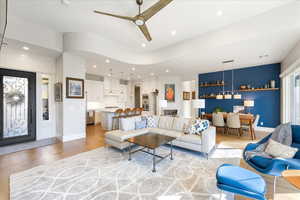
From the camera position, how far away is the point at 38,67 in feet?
14.4

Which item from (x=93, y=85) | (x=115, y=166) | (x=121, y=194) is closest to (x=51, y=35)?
(x=93, y=85)

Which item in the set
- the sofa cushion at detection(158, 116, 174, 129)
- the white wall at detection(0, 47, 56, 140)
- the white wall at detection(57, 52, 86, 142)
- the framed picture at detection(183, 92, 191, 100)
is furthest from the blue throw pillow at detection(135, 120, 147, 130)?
the framed picture at detection(183, 92, 191, 100)

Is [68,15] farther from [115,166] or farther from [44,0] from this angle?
[115,166]

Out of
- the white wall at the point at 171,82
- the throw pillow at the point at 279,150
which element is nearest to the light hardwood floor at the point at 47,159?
the throw pillow at the point at 279,150

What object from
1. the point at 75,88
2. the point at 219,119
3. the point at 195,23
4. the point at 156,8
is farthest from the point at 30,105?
the point at 219,119

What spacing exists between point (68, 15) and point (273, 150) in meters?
5.23

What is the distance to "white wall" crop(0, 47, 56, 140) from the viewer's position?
3876mm

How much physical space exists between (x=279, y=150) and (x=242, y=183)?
4.28ft

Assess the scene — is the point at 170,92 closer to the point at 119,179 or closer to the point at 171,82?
the point at 171,82

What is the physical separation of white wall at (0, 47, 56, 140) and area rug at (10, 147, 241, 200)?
2.50m

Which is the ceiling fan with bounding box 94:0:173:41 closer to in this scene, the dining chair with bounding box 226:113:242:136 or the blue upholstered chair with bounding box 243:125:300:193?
the blue upholstered chair with bounding box 243:125:300:193

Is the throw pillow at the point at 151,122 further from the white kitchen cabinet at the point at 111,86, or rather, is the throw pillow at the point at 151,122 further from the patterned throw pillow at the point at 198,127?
the white kitchen cabinet at the point at 111,86

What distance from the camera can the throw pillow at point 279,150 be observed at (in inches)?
78.4

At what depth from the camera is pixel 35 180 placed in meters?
2.13
